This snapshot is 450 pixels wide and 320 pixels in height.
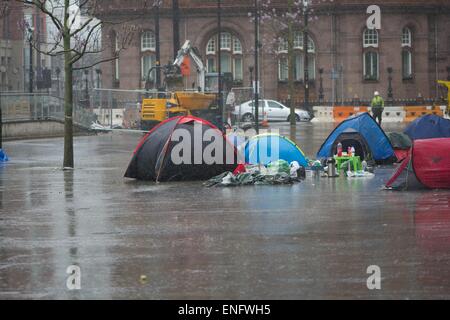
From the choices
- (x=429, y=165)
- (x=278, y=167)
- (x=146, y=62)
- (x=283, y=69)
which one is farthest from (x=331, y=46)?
(x=429, y=165)

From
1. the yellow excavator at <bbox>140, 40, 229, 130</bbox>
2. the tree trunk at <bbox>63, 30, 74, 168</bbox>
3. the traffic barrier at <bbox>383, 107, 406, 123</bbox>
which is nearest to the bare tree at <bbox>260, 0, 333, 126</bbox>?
the traffic barrier at <bbox>383, 107, 406, 123</bbox>

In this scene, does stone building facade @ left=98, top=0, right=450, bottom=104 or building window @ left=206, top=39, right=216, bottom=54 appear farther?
building window @ left=206, top=39, right=216, bottom=54

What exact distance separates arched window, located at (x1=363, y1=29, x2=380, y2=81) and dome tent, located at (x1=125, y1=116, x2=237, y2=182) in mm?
55276

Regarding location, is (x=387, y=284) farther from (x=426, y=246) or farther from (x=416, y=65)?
(x=416, y=65)

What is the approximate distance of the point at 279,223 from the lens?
670 inches

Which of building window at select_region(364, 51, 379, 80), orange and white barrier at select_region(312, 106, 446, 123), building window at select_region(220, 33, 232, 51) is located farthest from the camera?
building window at select_region(220, 33, 232, 51)

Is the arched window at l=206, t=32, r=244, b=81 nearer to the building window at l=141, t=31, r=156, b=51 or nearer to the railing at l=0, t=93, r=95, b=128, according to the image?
the building window at l=141, t=31, r=156, b=51

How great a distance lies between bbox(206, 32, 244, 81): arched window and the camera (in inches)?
3150

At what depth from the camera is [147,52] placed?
80500 mm

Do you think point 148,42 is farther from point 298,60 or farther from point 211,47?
point 298,60

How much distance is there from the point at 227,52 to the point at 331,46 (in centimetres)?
689

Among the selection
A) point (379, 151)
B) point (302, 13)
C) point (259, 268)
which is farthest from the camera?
point (302, 13)

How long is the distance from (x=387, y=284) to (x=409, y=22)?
6926cm
